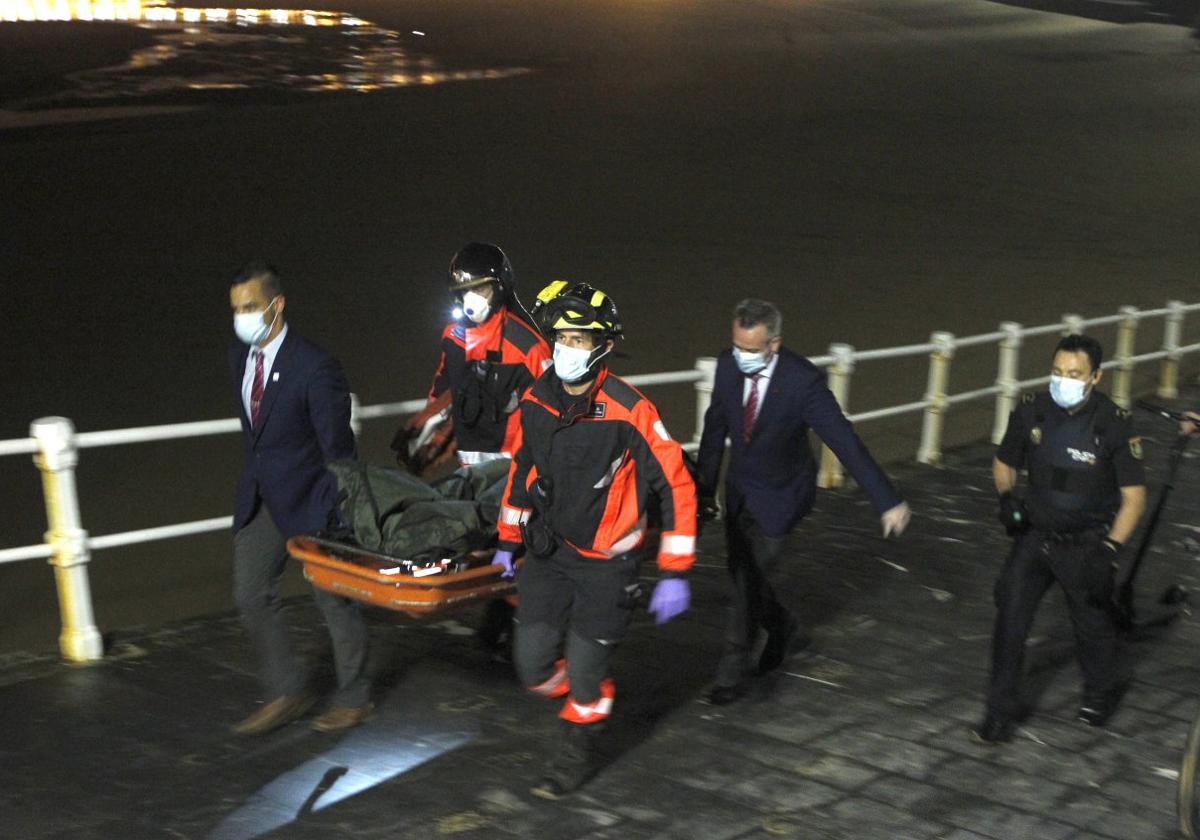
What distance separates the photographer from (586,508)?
16.1 feet

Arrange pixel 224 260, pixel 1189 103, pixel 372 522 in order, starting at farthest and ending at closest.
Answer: pixel 1189 103, pixel 224 260, pixel 372 522

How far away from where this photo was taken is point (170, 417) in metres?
14.7

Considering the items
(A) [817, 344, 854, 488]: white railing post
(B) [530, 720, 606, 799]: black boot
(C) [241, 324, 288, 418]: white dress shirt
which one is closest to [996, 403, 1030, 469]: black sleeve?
(B) [530, 720, 606, 799]: black boot

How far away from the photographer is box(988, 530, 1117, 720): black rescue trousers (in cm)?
553

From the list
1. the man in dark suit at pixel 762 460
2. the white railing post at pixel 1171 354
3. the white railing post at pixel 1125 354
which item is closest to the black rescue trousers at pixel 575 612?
the man in dark suit at pixel 762 460

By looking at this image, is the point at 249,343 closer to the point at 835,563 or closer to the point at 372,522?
the point at 372,522

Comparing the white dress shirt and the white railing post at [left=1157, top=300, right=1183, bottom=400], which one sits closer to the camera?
the white dress shirt

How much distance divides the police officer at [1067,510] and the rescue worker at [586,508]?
58.2 inches

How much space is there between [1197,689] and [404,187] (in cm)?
2732

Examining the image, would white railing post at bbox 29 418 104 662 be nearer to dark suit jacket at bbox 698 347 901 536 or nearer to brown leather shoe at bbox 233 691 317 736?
brown leather shoe at bbox 233 691 317 736

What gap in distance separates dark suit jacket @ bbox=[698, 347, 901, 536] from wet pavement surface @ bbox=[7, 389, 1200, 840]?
2.86 feet

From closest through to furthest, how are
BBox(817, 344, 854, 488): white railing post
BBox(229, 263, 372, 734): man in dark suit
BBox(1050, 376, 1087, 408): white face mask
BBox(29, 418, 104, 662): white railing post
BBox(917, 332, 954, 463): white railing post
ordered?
BBox(229, 263, 372, 734): man in dark suit → BBox(1050, 376, 1087, 408): white face mask → BBox(29, 418, 104, 662): white railing post → BBox(817, 344, 854, 488): white railing post → BBox(917, 332, 954, 463): white railing post

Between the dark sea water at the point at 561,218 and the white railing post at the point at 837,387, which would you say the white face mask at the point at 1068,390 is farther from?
the dark sea water at the point at 561,218

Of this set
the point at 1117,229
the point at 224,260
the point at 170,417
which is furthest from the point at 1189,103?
the point at 170,417
